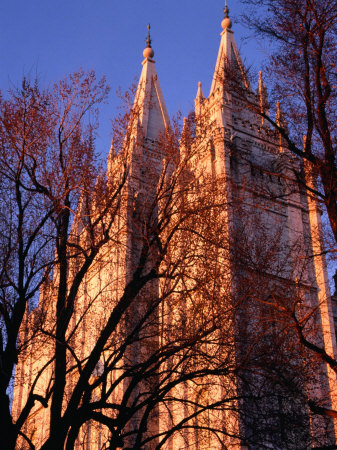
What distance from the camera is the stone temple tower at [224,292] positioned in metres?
10.0

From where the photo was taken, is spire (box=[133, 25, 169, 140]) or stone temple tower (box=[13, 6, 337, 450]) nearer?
→ stone temple tower (box=[13, 6, 337, 450])

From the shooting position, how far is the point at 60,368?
31.3ft

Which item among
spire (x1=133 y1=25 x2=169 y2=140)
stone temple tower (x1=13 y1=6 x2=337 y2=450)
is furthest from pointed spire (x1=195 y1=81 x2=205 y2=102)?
spire (x1=133 y1=25 x2=169 y2=140)

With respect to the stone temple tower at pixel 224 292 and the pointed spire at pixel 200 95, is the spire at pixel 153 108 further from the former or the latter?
the pointed spire at pixel 200 95

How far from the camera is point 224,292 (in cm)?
1156

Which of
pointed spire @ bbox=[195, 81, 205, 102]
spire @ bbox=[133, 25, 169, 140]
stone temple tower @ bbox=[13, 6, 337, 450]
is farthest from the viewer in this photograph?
spire @ bbox=[133, 25, 169, 140]

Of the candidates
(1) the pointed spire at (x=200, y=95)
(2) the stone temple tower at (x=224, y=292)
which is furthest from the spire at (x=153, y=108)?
(1) the pointed spire at (x=200, y=95)

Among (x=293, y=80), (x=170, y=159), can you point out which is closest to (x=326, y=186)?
(x=293, y=80)

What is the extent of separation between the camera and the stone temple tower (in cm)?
1000

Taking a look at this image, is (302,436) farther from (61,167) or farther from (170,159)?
(61,167)

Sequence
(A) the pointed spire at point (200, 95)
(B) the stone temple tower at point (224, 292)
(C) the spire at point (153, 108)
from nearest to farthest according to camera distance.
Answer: (B) the stone temple tower at point (224, 292)
(A) the pointed spire at point (200, 95)
(C) the spire at point (153, 108)

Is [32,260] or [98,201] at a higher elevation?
Answer: [98,201]

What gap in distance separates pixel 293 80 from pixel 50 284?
5.98 metres

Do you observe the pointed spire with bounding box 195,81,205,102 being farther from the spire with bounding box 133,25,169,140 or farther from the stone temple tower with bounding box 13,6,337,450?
the spire with bounding box 133,25,169,140
